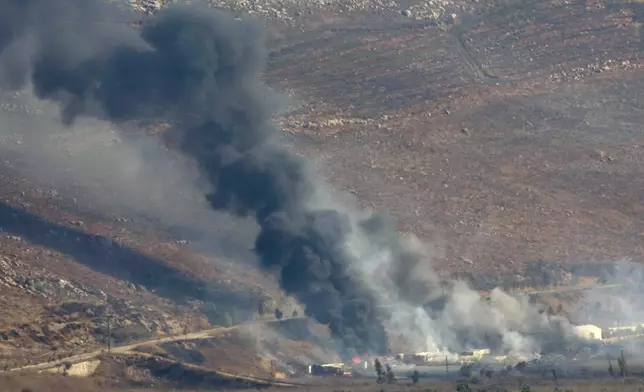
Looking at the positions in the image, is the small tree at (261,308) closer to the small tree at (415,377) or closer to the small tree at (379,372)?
the small tree at (379,372)

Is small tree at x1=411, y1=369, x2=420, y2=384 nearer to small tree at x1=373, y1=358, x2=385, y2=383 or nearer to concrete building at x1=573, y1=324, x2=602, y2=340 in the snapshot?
small tree at x1=373, y1=358, x2=385, y2=383

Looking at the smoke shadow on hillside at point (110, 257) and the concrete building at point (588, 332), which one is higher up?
the smoke shadow on hillside at point (110, 257)

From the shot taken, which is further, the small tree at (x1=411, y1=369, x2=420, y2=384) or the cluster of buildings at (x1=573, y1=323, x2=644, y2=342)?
the cluster of buildings at (x1=573, y1=323, x2=644, y2=342)

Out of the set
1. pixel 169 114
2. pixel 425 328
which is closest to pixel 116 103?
pixel 169 114

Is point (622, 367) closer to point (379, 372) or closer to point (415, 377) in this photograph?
point (415, 377)

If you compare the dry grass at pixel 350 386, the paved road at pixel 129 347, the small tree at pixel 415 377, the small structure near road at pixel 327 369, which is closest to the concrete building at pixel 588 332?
the dry grass at pixel 350 386

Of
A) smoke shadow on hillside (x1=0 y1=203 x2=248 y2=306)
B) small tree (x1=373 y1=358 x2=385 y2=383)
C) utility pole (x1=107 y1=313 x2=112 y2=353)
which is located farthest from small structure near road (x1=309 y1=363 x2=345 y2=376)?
smoke shadow on hillside (x1=0 y1=203 x2=248 y2=306)

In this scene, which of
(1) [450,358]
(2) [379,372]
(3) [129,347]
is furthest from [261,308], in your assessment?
(2) [379,372]
